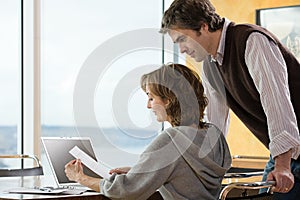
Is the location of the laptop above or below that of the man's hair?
below

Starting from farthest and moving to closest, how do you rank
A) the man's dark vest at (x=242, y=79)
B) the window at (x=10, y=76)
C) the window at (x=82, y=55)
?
the window at (x=10, y=76)
the window at (x=82, y=55)
the man's dark vest at (x=242, y=79)

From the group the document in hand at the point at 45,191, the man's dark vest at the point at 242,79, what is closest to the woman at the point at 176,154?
the document in hand at the point at 45,191

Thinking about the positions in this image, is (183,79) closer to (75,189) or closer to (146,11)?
(75,189)

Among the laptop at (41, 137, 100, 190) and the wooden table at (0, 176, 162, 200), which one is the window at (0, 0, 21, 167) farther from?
the laptop at (41, 137, 100, 190)

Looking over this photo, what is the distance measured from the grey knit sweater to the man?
0.67 ft

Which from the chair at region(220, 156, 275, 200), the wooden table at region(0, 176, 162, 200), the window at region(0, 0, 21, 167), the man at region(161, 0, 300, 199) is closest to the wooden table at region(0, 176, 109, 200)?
the wooden table at region(0, 176, 162, 200)

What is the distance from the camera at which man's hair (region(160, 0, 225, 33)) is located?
89.7 inches

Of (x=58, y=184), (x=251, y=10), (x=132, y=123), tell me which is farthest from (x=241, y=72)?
(x=251, y=10)

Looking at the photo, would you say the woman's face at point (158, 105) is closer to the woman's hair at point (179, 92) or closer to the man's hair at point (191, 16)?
the woman's hair at point (179, 92)

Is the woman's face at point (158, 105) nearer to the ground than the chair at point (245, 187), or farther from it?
farther from it

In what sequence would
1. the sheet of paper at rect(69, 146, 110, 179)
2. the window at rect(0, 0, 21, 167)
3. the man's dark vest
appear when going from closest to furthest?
the man's dark vest, the sheet of paper at rect(69, 146, 110, 179), the window at rect(0, 0, 21, 167)

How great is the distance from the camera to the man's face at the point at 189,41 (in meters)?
2.31

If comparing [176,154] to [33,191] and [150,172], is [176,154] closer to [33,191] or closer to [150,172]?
[150,172]

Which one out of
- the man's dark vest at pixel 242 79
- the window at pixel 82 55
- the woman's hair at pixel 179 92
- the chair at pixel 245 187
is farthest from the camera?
the window at pixel 82 55
